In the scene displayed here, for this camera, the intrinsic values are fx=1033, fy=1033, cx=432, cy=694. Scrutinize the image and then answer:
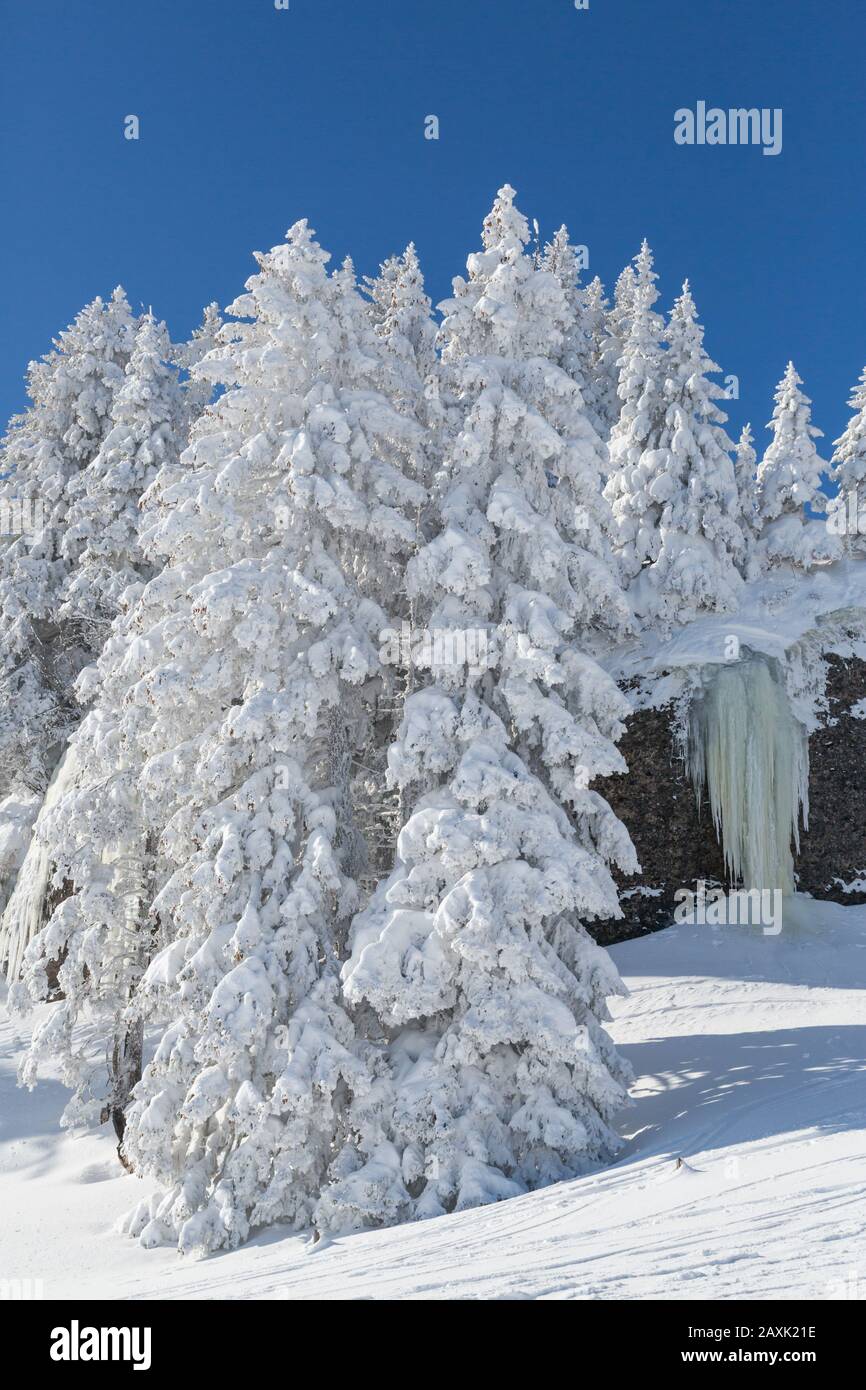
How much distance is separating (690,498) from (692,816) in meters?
5.93

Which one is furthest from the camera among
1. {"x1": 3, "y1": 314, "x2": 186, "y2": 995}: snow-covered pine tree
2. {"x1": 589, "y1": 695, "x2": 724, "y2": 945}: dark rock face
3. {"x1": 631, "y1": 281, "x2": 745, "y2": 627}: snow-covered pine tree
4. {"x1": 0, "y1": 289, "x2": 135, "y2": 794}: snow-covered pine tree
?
{"x1": 0, "y1": 289, "x2": 135, "y2": 794}: snow-covered pine tree

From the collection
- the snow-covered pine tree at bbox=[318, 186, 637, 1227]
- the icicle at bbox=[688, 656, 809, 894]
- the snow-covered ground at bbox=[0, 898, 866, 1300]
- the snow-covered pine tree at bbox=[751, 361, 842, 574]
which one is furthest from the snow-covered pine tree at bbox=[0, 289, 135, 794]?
the snow-covered pine tree at bbox=[751, 361, 842, 574]

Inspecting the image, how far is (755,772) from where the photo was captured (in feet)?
56.4

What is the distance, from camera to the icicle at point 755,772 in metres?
17.1

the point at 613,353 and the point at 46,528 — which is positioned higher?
the point at 613,353

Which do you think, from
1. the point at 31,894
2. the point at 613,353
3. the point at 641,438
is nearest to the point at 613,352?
the point at 613,353

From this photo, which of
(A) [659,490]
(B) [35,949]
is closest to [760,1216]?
(B) [35,949]

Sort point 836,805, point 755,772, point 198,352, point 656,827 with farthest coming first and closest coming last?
point 198,352
point 656,827
point 836,805
point 755,772

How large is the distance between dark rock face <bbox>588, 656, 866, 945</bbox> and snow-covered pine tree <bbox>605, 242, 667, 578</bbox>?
11.3 feet

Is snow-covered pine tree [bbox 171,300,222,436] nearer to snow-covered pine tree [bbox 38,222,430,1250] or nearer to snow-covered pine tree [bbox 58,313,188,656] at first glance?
snow-covered pine tree [bbox 58,313,188,656]

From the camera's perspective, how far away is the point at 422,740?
10836mm

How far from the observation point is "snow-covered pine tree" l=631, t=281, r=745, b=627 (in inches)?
741

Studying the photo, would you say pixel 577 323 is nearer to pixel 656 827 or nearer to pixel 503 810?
pixel 656 827
